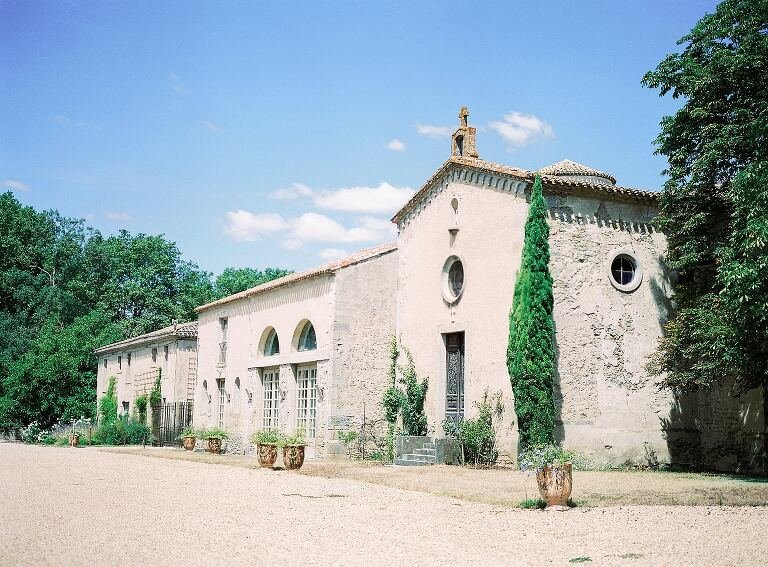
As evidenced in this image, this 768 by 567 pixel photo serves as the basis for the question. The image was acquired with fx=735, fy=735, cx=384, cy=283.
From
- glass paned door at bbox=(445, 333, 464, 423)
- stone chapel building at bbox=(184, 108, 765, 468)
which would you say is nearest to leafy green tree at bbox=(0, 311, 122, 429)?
stone chapel building at bbox=(184, 108, 765, 468)

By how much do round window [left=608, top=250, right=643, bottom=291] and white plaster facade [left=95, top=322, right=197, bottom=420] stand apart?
72.7 feet

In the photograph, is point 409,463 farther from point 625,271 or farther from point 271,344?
point 271,344

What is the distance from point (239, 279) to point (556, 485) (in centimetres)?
5121

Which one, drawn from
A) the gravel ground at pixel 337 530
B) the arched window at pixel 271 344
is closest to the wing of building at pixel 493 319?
the arched window at pixel 271 344

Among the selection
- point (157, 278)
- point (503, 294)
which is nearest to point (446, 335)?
point (503, 294)

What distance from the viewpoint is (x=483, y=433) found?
1920 centimetres

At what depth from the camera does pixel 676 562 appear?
7.47 meters

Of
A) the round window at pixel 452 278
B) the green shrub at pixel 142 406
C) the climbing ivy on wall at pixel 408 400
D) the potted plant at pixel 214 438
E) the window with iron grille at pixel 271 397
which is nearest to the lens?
the round window at pixel 452 278

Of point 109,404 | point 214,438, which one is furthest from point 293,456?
point 109,404

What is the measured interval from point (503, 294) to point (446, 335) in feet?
9.67

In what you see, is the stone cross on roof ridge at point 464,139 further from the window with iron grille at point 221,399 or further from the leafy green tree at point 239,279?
the leafy green tree at point 239,279

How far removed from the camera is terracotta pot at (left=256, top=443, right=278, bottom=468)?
19.1 m

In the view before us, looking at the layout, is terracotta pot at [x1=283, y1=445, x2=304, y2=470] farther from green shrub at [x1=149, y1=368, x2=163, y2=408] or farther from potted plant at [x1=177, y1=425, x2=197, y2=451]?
green shrub at [x1=149, y1=368, x2=163, y2=408]

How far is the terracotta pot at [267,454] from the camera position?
1911cm
